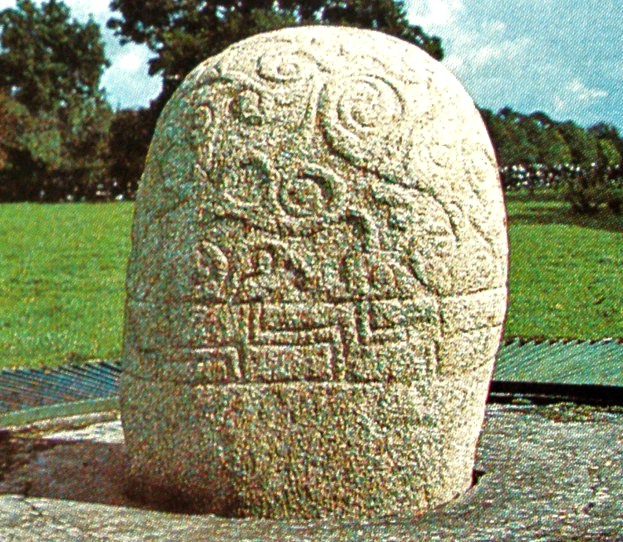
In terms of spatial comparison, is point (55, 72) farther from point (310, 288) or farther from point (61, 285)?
point (310, 288)

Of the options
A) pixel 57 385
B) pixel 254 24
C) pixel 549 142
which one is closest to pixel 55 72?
pixel 254 24

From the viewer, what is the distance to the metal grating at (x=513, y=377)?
19.4 ft

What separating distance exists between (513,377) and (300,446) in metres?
2.82

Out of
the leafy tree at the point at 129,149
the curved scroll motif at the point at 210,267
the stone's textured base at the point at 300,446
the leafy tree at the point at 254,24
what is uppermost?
the leafy tree at the point at 254,24

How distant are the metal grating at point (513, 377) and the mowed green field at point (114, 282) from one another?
2.08 meters

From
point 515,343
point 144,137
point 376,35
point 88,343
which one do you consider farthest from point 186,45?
point 376,35

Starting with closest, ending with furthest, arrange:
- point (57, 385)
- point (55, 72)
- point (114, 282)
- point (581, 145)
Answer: point (57, 385)
point (114, 282)
point (581, 145)
point (55, 72)

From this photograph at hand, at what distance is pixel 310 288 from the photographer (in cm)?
375

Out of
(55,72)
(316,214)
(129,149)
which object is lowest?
(316,214)

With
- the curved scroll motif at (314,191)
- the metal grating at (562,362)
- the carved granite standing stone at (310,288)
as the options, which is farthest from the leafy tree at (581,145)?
the curved scroll motif at (314,191)

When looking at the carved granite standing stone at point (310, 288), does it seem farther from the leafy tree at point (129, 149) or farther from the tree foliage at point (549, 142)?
the leafy tree at point (129, 149)

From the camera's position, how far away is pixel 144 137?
25.8m

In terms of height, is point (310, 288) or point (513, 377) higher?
point (310, 288)

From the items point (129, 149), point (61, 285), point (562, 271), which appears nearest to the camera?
point (562, 271)
